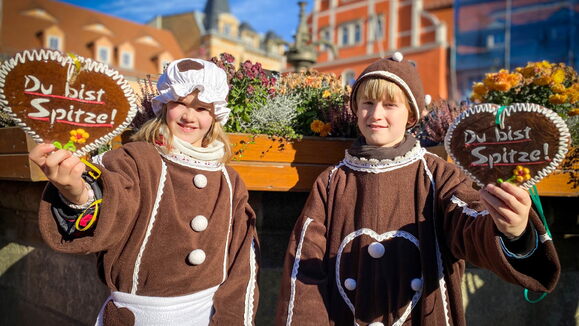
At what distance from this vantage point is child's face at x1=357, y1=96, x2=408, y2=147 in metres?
1.82

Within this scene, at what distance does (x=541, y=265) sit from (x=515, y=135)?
418 millimetres

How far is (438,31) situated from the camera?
2069 cm

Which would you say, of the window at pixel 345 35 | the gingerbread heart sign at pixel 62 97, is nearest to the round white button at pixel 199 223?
the gingerbread heart sign at pixel 62 97

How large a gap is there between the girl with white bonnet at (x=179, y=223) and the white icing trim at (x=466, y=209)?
33.8 inches

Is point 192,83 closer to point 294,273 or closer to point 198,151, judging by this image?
point 198,151

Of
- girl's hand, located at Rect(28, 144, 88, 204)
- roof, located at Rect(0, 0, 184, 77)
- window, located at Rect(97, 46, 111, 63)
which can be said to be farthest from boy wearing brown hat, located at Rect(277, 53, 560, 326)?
window, located at Rect(97, 46, 111, 63)

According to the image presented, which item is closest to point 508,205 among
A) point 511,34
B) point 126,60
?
point 511,34

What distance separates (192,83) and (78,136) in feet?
1.84

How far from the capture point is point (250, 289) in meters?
1.85

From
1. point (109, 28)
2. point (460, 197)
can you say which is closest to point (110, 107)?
point (460, 197)

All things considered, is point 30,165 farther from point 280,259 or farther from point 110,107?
point 280,259

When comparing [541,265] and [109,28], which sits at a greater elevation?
[109,28]

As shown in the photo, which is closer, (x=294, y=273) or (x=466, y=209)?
(x=466, y=209)

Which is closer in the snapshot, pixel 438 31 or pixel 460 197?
pixel 460 197
